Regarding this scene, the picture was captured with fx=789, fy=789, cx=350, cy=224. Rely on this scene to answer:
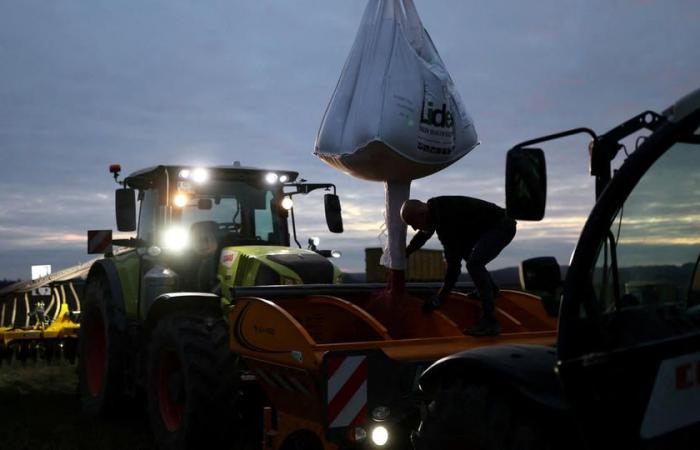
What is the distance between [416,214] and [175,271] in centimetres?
307

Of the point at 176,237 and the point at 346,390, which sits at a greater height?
the point at 176,237

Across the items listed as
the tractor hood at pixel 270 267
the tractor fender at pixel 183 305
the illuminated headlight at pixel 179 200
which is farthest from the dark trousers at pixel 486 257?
the illuminated headlight at pixel 179 200

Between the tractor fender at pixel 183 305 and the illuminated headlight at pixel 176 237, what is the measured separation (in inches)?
42.8

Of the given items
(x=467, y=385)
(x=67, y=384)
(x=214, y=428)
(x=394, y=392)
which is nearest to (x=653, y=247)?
(x=467, y=385)

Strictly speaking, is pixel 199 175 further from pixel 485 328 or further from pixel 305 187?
pixel 485 328

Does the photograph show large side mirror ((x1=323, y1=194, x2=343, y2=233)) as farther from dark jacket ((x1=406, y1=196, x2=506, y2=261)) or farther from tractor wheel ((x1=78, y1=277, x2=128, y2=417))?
tractor wheel ((x1=78, y1=277, x2=128, y2=417))

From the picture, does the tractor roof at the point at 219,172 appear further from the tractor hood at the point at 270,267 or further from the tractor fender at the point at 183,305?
the tractor fender at the point at 183,305

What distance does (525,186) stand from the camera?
2.80 m

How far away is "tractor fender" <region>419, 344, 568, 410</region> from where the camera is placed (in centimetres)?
304

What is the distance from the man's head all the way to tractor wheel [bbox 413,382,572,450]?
2.42 meters

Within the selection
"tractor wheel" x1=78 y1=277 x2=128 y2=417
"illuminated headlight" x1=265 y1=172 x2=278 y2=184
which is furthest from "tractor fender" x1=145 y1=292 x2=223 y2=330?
"illuminated headlight" x1=265 y1=172 x2=278 y2=184

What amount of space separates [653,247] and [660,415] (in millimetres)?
596

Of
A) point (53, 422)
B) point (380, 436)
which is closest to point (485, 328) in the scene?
point (380, 436)

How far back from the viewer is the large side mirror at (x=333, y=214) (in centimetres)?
802
